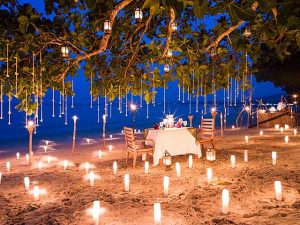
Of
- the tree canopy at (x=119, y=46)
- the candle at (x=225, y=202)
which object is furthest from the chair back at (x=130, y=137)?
the candle at (x=225, y=202)

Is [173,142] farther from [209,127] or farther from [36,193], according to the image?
[36,193]

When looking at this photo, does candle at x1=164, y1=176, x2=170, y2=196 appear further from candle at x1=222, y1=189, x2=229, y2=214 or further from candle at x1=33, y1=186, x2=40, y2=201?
candle at x1=33, y1=186, x2=40, y2=201

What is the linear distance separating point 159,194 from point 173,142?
254cm

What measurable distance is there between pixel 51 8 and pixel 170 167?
11.9ft

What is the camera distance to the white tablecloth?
7047 mm

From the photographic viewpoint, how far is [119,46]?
6.34 meters

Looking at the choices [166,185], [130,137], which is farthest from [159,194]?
[130,137]

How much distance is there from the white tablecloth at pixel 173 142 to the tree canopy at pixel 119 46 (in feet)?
3.30

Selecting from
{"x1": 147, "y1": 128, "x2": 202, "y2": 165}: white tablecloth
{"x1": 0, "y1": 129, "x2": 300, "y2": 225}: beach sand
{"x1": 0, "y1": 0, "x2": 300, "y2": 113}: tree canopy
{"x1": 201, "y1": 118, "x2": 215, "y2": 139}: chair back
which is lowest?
{"x1": 0, "y1": 129, "x2": 300, "y2": 225}: beach sand

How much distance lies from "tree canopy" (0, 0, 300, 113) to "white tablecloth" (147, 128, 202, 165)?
3.30 ft

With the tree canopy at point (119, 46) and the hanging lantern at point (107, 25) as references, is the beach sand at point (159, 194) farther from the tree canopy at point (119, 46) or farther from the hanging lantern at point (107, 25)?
the hanging lantern at point (107, 25)

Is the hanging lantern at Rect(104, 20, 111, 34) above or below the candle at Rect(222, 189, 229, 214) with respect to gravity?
above

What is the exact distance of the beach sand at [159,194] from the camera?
3879mm

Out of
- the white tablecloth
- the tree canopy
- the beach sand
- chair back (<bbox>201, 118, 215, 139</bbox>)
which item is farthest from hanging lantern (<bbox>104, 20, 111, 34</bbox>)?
chair back (<bbox>201, 118, 215, 139</bbox>)
